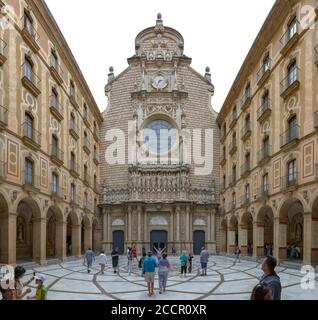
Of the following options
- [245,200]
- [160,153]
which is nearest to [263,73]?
[245,200]

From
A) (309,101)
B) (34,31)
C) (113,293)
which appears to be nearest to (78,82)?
(34,31)

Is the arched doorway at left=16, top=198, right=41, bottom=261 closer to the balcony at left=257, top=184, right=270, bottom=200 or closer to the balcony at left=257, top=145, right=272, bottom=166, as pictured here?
the balcony at left=257, top=184, right=270, bottom=200

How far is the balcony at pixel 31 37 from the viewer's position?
19.7 meters

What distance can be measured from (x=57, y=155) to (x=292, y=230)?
63.1 feet

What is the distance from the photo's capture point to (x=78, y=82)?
30.8 m

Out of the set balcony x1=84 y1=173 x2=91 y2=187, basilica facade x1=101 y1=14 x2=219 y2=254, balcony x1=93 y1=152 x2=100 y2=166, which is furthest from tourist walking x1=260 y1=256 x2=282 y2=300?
balcony x1=93 y1=152 x2=100 y2=166

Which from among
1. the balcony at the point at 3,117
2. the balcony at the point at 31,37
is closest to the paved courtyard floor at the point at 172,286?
the balcony at the point at 3,117

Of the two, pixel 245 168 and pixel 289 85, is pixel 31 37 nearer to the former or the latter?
pixel 289 85

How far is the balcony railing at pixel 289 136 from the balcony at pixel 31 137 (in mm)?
15033

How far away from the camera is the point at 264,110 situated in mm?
24188

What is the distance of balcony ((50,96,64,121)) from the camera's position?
940 inches

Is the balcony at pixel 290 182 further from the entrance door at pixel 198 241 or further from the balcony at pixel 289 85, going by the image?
the entrance door at pixel 198 241

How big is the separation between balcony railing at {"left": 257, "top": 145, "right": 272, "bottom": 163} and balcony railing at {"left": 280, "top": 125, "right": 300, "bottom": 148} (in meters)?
2.14
